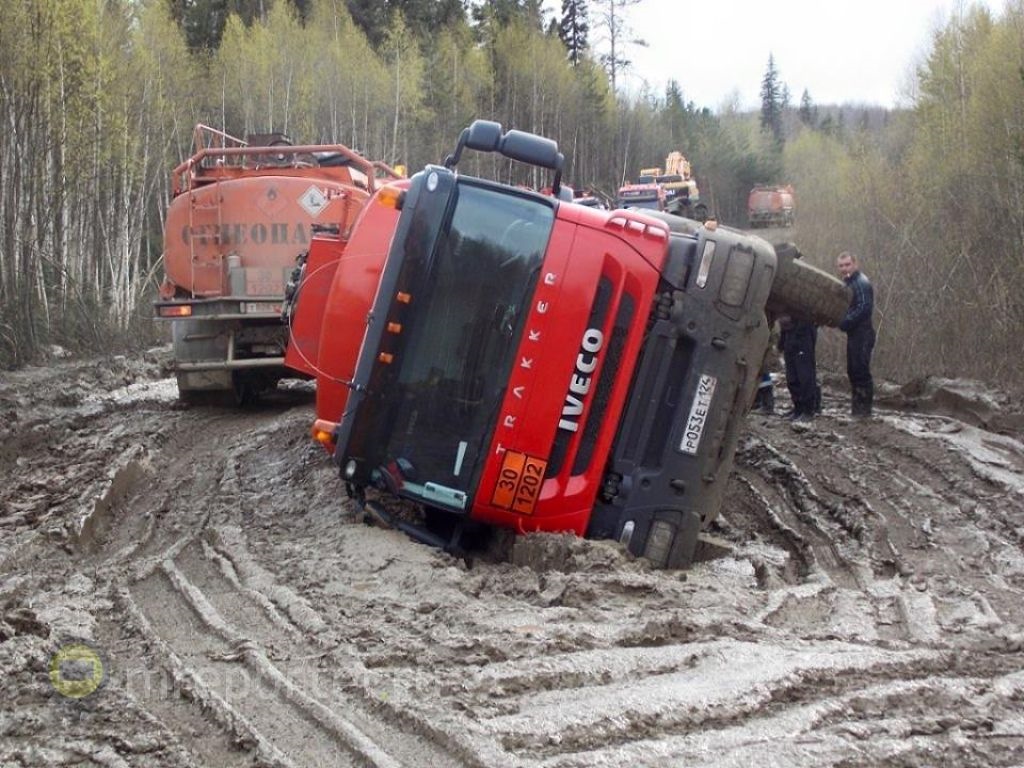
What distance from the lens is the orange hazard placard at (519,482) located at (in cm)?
508

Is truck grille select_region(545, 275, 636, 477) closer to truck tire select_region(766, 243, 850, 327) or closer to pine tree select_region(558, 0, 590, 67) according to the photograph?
truck tire select_region(766, 243, 850, 327)

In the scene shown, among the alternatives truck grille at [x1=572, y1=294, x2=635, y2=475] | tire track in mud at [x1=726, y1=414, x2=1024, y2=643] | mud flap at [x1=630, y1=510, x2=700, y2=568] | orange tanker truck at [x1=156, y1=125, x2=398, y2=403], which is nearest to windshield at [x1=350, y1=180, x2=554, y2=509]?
truck grille at [x1=572, y1=294, x2=635, y2=475]

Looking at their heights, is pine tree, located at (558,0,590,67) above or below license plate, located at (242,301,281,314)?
above

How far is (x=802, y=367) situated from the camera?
9.54 meters

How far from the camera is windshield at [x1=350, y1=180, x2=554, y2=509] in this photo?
5070 mm

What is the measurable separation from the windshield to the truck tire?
1.77m

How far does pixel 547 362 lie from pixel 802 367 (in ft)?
16.7

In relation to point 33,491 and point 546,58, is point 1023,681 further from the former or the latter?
point 546,58

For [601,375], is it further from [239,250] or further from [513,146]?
[239,250]

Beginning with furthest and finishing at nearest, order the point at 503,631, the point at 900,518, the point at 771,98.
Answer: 1. the point at 771,98
2. the point at 900,518
3. the point at 503,631

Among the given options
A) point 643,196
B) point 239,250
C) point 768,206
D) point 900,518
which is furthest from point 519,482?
point 768,206

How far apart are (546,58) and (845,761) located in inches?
1680

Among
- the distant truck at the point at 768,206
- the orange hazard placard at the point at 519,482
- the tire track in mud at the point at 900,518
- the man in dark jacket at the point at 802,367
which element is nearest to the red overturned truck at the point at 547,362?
the orange hazard placard at the point at 519,482

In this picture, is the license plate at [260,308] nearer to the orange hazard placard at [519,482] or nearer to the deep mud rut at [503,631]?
the deep mud rut at [503,631]
